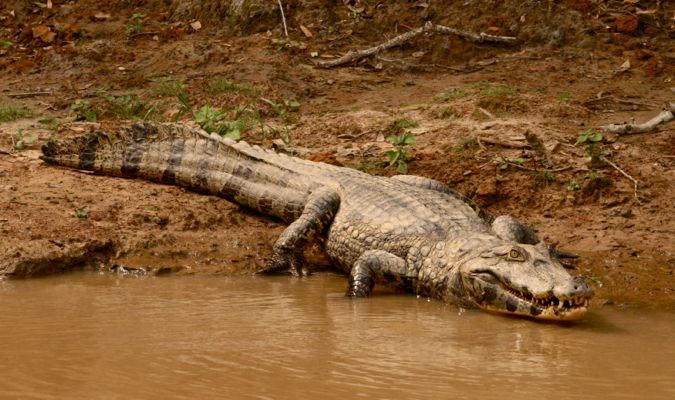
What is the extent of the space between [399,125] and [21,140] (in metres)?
3.30

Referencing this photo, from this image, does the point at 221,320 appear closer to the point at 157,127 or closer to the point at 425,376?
the point at 425,376

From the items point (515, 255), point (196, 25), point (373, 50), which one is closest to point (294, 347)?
point (515, 255)

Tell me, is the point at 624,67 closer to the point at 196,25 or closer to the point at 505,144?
the point at 505,144

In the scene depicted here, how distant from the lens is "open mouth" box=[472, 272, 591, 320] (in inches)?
202

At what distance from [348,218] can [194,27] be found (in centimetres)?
545

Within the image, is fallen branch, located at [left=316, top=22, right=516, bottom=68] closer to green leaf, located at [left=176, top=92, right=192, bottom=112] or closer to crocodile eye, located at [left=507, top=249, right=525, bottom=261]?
green leaf, located at [left=176, top=92, right=192, bottom=112]

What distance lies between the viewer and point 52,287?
5.80 meters

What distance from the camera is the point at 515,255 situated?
218 inches

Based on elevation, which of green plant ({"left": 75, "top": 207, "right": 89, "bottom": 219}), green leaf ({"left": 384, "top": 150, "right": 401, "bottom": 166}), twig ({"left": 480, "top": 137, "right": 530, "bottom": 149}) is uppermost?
twig ({"left": 480, "top": 137, "right": 530, "bottom": 149})

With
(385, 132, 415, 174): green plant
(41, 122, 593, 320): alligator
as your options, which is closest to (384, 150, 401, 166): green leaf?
(385, 132, 415, 174): green plant

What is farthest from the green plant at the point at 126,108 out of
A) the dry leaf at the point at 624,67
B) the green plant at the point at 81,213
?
the dry leaf at the point at 624,67

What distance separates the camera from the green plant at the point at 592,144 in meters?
7.52

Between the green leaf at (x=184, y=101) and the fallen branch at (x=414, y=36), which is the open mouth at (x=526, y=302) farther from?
the fallen branch at (x=414, y=36)

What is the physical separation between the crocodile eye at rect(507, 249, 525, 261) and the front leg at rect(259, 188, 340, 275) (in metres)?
1.65
